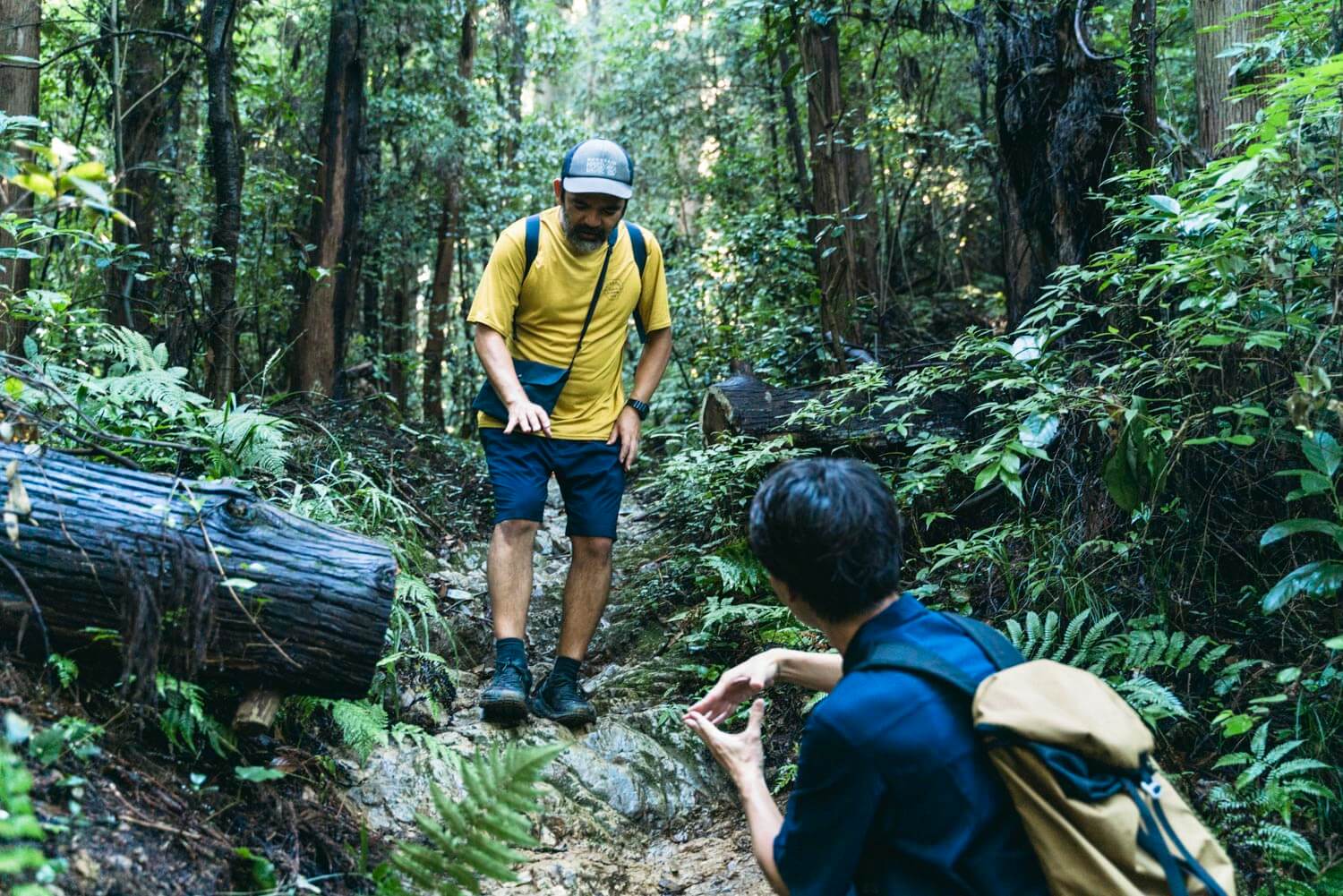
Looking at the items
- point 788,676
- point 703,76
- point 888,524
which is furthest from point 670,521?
point 703,76

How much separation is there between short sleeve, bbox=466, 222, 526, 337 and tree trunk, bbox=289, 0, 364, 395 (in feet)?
18.1

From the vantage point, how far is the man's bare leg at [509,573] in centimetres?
439

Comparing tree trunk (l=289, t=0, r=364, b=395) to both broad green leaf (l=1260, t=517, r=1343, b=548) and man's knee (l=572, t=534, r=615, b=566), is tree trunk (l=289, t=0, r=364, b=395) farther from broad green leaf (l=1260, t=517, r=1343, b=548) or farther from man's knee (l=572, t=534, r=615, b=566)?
broad green leaf (l=1260, t=517, r=1343, b=548)

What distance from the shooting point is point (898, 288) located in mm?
12188

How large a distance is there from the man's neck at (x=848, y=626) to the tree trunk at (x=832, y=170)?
18.2ft

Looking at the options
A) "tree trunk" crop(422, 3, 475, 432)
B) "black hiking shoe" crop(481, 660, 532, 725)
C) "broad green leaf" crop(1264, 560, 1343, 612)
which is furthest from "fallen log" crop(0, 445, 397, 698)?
"tree trunk" crop(422, 3, 475, 432)

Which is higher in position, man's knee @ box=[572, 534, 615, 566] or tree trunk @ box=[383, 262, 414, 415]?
tree trunk @ box=[383, 262, 414, 415]

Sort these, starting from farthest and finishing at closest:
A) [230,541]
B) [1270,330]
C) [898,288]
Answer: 1. [898,288]
2. [1270,330]
3. [230,541]

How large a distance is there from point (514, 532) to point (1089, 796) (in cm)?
290

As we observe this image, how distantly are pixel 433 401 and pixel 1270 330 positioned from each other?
11603 mm

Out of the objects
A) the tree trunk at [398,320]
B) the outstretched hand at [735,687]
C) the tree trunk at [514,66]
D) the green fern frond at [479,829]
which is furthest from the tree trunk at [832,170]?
the tree trunk at [398,320]

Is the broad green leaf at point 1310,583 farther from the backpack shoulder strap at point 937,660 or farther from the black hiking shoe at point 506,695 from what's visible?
the black hiking shoe at point 506,695

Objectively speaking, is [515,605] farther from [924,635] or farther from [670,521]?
[670,521]

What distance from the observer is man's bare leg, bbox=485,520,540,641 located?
4.39m
